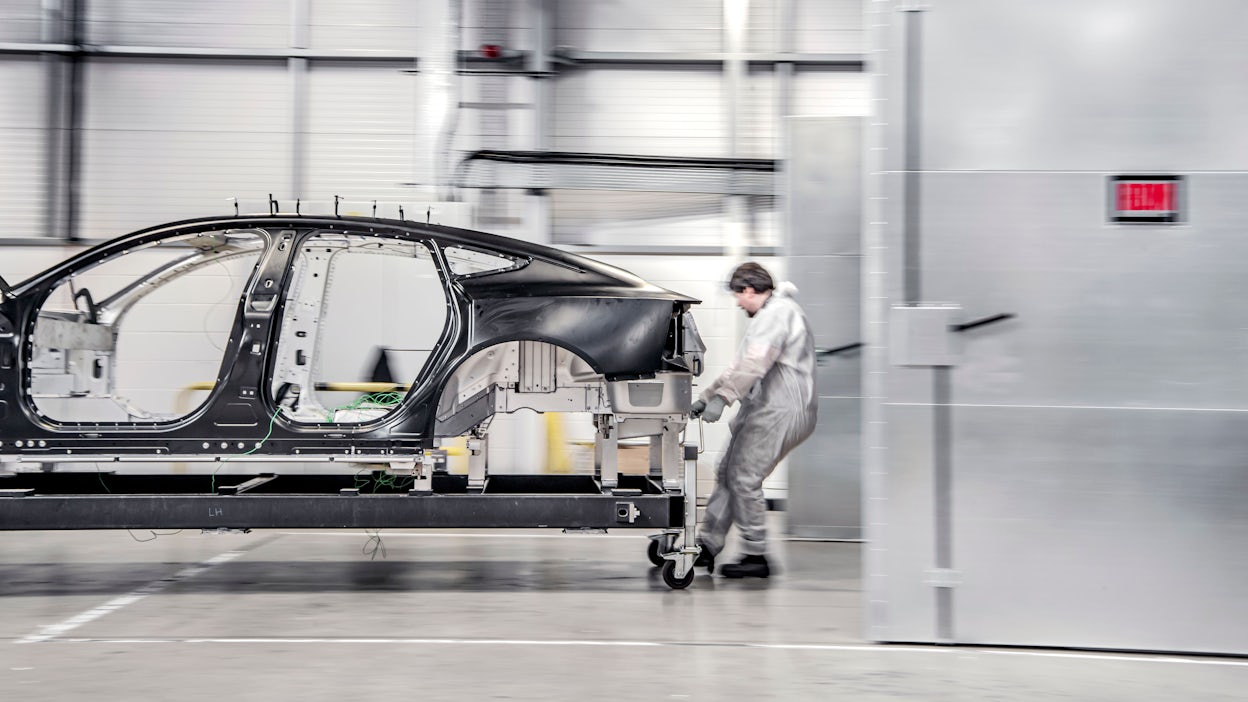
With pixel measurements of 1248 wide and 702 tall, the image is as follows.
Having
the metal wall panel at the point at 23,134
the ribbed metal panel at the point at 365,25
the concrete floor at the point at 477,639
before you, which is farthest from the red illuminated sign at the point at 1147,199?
the metal wall panel at the point at 23,134

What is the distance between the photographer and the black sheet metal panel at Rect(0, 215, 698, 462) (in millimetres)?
4898

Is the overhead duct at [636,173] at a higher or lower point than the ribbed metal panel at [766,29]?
lower

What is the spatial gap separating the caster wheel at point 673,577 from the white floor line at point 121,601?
8.17 feet

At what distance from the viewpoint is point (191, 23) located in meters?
9.39

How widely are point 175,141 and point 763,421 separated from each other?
6.48 m

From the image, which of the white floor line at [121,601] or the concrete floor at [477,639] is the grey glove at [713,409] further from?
the white floor line at [121,601]

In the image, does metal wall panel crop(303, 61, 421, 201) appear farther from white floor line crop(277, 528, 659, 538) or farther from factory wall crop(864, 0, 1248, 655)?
factory wall crop(864, 0, 1248, 655)

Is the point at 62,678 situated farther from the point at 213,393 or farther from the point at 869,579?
the point at 869,579

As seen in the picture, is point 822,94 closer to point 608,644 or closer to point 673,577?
point 673,577

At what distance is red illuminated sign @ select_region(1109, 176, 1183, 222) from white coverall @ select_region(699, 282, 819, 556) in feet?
6.03

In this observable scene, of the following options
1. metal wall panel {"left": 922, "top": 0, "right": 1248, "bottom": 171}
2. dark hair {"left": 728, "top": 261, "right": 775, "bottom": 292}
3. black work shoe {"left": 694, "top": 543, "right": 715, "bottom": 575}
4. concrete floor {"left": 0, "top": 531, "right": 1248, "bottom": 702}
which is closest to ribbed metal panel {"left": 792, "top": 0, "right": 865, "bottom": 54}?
dark hair {"left": 728, "top": 261, "right": 775, "bottom": 292}

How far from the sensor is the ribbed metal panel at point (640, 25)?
9.38m

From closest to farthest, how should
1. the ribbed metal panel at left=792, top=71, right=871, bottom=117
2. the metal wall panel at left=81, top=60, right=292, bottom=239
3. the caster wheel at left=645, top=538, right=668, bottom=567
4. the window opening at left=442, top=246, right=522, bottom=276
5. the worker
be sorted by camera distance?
the window opening at left=442, top=246, right=522, bottom=276 → the worker → the caster wheel at left=645, top=538, right=668, bottom=567 → the metal wall panel at left=81, top=60, right=292, bottom=239 → the ribbed metal panel at left=792, top=71, right=871, bottom=117

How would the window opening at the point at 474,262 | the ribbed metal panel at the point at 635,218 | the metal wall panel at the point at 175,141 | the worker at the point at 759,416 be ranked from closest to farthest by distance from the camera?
the window opening at the point at 474,262
the worker at the point at 759,416
the ribbed metal panel at the point at 635,218
the metal wall panel at the point at 175,141
